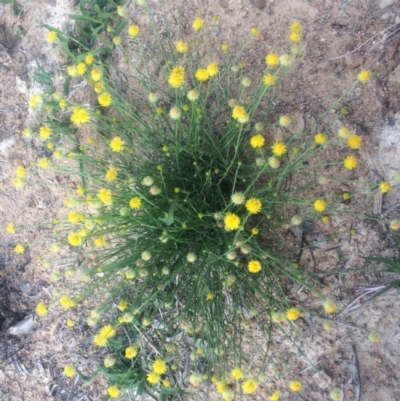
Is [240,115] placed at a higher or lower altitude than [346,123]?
higher

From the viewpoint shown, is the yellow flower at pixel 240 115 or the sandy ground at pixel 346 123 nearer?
the yellow flower at pixel 240 115

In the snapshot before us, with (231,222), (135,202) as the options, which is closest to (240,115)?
(231,222)

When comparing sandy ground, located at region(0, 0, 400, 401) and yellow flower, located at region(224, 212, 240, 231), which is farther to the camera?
sandy ground, located at region(0, 0, 400, 401)

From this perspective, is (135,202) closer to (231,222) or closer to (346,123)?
(231,222)

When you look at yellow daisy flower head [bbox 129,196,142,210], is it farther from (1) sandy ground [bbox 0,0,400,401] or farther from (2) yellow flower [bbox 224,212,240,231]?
(1) sandy ground [bbox 0,0,400,401]

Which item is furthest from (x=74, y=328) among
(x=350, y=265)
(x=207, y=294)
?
(x=350, y=265)

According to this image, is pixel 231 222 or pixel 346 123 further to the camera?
pixel 346 123

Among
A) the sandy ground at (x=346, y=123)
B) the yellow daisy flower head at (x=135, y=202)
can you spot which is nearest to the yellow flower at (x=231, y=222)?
the yellow daisy flower head at (x=135, y=202)

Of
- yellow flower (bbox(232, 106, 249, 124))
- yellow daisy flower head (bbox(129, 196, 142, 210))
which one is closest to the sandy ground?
yellow flower (bbox(232, 106, 249, 124))

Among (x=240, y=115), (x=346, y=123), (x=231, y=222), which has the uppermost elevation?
(x=240, y=115)

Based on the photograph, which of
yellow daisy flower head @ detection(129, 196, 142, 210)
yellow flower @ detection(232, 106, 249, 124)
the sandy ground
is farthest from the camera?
the sandy ground

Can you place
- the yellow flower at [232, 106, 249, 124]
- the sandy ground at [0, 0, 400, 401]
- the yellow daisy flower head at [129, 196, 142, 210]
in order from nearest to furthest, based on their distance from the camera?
the yellow flower at [232, 106, 249, 124]
the yellow daisy flower head at [129, 196, 142, 210]
the sandy ground at [0, 0, 400, 401]

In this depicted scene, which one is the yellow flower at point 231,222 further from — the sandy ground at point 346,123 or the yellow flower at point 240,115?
the sandy ground at point 346,123
